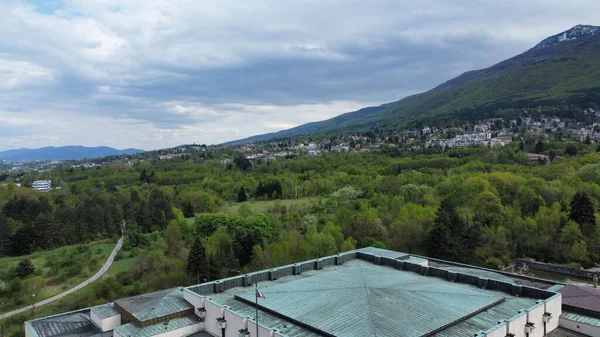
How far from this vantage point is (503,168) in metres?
77.6

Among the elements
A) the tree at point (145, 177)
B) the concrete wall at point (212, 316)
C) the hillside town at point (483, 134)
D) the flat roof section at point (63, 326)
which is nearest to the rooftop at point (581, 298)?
the concrete wall at point (212, 316)

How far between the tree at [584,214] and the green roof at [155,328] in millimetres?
41278

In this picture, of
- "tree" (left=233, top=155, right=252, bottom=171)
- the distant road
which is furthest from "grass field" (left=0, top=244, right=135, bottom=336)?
"tree" (left=233, top=155, right=252, bottom=171)

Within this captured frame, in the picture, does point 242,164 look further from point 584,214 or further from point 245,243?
point 584,214

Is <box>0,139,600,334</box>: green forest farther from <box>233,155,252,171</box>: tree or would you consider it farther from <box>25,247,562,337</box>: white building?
<box>233,155,252,171</box>: tree

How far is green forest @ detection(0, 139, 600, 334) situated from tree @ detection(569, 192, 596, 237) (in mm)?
106

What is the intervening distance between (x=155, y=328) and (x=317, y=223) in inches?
1328

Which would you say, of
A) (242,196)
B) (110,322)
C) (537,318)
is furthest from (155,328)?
(242,196)

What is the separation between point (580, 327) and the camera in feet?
67.8

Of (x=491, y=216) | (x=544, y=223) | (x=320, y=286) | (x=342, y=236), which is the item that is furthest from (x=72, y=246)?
(x=544, y=223)

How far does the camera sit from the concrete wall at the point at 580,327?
1992 cm

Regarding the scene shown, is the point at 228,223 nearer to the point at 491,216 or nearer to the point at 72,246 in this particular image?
the point at 72,246

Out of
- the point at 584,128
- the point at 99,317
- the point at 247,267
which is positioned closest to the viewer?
the point at 99,317

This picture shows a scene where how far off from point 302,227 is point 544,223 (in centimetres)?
2645
